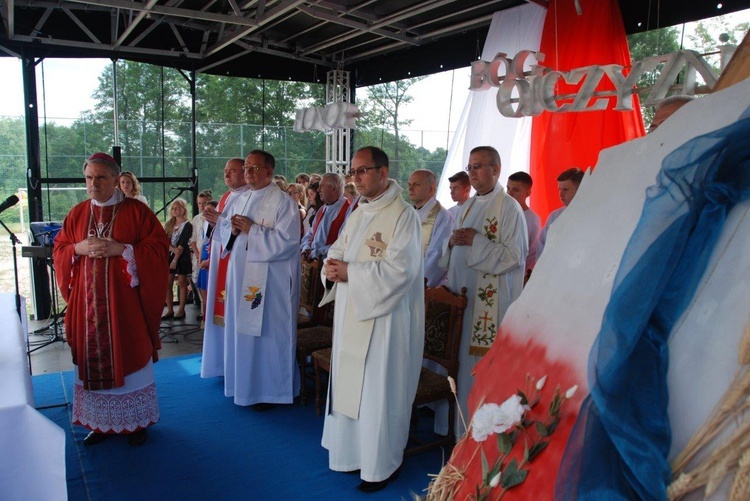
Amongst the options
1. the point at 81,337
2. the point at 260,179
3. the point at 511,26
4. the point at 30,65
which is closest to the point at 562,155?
the point at 511,26

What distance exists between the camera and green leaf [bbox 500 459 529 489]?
2.14 ft

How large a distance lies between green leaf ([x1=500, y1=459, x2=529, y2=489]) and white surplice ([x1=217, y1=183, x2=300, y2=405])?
158 inches

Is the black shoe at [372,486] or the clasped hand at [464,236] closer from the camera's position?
the black shoe at [372,486]

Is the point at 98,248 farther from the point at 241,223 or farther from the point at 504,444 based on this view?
the point at 504,444

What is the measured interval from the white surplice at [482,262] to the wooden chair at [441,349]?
0.52 feet

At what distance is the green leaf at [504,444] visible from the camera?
69 cm

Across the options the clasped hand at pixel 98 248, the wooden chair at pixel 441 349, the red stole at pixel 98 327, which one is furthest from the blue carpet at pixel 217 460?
the clasped hand at pixel 98 248

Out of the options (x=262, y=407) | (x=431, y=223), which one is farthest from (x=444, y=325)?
(x=262, y=407)

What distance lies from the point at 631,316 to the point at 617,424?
110 millimetres

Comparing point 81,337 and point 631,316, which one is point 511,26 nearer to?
point 81,337

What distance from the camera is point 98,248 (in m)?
3.58

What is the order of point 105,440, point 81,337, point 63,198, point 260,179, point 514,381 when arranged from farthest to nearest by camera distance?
point 63,198, point 260,179, point 105,440, point 81,337, point 514,381

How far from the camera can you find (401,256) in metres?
3.16

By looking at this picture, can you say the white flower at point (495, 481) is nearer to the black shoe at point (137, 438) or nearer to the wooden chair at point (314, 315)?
the black shoe at point (137, 438)
